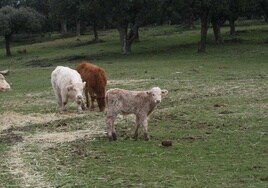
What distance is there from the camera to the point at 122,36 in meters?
49.7

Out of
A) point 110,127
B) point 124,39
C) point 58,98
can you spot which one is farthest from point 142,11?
point 110,127

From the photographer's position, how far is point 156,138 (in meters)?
13.2

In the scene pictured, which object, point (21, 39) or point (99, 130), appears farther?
point (21, 39)

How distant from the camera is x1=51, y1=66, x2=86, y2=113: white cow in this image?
17.5 metres

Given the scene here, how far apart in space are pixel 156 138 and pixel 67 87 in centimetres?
546

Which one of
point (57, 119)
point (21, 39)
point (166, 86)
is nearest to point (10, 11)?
point (21, 39)

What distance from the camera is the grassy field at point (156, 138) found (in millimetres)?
9719

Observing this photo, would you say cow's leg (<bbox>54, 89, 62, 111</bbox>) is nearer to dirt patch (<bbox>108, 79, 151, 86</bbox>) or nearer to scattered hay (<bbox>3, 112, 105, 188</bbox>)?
scattered hay (<bbox>3, 112, 105, 188</bbox>)

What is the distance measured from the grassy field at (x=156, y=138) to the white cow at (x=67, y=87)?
0.48m

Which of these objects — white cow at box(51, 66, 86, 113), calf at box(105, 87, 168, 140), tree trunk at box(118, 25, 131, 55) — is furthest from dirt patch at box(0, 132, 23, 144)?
tree trunk at box(118, 25, 131, 55)

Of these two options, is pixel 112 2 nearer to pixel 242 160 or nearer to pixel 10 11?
pixel 10 11

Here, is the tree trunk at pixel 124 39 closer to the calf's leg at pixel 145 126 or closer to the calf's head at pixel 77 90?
the calf's head at pixel 77 90

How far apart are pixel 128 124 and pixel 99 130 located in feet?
3.50

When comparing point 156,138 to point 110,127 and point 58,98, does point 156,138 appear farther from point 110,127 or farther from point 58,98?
point 58,98
